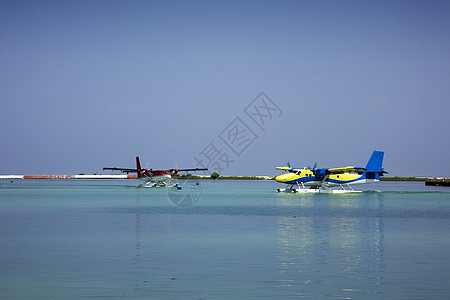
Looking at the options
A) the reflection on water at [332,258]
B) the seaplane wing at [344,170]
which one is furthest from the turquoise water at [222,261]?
the seaplane wing at [344,170]

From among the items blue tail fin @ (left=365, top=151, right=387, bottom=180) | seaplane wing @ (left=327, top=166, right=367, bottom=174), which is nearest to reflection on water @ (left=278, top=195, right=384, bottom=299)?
seaplane wing @ (left=327, top=166, right=367, bottom=174)

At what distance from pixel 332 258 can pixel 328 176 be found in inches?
3055

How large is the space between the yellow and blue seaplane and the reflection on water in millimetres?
56737

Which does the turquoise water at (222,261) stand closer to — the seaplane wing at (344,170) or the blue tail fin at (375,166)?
the seaplane wing at (344,170)

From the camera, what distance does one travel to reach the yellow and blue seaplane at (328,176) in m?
95.3

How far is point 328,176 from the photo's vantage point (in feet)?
325

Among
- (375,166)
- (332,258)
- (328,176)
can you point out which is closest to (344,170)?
(328,176)

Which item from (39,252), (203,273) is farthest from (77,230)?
(203,273)

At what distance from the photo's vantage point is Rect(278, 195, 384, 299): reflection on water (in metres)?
17.0

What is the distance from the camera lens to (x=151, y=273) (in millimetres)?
19141

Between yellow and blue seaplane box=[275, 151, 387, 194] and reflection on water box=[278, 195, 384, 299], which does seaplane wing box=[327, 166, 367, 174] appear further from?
reflection on water box=[278, 195, 384, 299]

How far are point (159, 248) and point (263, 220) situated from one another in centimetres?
1846

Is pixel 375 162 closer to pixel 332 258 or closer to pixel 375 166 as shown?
pixel 375 166

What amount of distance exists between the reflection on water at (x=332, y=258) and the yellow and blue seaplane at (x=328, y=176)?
56737mm
